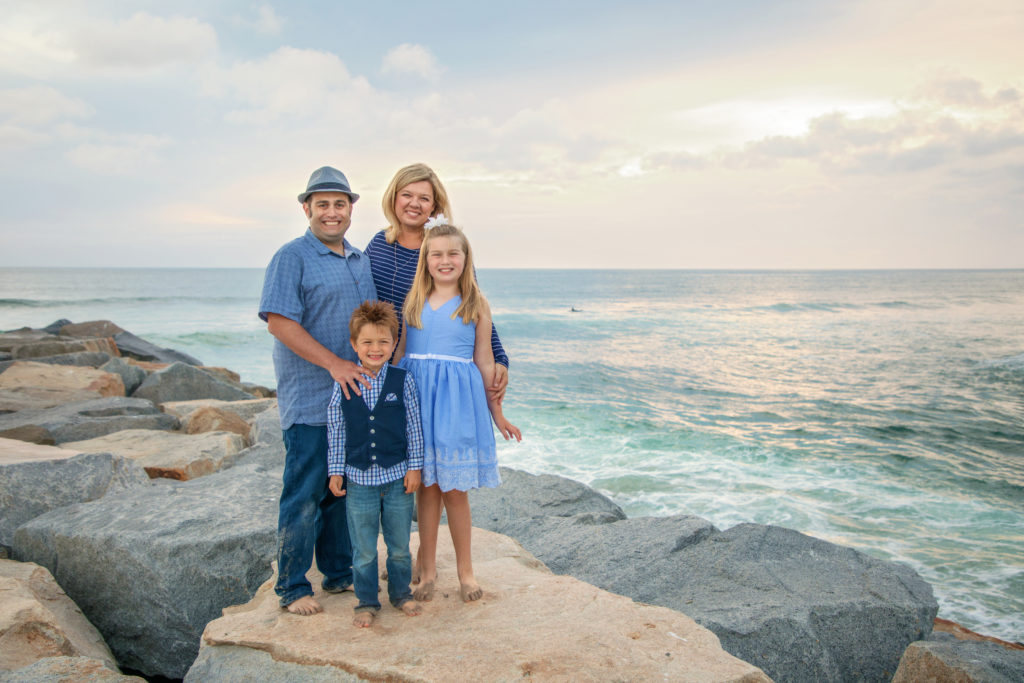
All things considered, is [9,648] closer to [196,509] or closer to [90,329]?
[196,509]

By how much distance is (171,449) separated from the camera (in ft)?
20.3

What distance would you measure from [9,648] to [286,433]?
145 centimetres

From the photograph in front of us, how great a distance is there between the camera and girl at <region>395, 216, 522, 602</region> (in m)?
3.06

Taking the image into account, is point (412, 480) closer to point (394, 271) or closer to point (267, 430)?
point (394, 271)

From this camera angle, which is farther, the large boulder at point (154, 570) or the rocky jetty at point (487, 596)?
the large boulder at point (154, 570)

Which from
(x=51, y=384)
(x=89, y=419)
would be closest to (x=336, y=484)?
(x=89, y=419)

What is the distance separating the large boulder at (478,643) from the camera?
2.50 metres

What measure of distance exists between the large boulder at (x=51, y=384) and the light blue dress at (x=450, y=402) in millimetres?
7283

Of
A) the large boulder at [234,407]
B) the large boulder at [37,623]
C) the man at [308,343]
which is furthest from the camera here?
the large boulder at [234,407]

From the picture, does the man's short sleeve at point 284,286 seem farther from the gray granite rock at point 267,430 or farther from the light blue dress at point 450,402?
the gray granite rock at point 267,430

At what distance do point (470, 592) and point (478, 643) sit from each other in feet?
1.43

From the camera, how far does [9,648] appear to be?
2.78 m

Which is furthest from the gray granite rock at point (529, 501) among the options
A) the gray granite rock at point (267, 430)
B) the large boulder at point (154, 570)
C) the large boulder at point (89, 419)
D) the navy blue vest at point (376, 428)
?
the large boulder at point (89, 419)

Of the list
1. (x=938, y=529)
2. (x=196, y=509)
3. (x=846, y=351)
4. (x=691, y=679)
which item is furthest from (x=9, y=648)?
(x=846, y=351)
